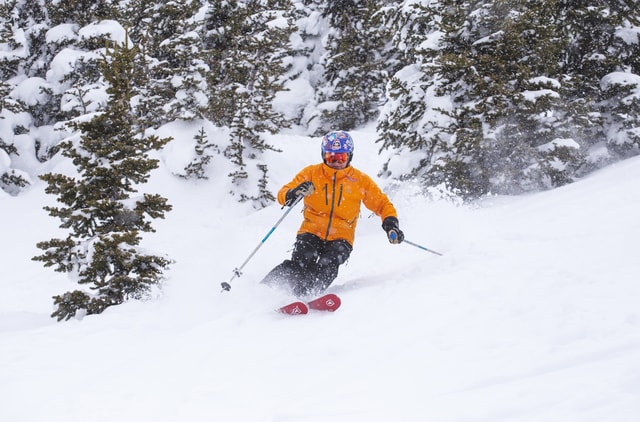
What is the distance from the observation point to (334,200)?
638 centimetres

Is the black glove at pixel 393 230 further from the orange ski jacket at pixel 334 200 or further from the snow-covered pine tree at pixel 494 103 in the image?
the snow-covered pine tree at pixel 494 103

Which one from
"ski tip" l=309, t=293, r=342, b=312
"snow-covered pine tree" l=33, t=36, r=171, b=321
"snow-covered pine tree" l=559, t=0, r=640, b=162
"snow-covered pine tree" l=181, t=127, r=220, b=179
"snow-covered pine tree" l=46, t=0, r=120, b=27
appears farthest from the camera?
"snow-covered pine tree" l=46, t=0, r=120, b=27

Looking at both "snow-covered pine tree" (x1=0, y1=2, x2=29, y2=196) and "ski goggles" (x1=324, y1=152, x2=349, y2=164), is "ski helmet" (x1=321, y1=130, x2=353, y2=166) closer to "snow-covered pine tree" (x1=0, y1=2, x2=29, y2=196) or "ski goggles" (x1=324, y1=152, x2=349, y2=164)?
"ski goggles" (x1=324, y1=152, x2=349, y2=164)

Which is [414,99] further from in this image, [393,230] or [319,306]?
[319,306]

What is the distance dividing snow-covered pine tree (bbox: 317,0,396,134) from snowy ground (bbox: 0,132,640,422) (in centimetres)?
1550

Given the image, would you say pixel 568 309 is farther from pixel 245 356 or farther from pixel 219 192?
pixel 219 192

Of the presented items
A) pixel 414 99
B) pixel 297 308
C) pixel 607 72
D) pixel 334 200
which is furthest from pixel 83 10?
pixel 297 308

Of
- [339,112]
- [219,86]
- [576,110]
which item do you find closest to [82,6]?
[219,86]

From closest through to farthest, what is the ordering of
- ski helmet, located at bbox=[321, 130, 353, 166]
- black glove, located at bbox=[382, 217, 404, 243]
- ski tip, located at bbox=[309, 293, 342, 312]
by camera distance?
1. ski tip, located at bbox=[309, 293, 342, 312]
2. black glove, located at bbox=[382, 217, 404, 243]
3. ski helmet, located at bbox=[321, 130, 353, 166]

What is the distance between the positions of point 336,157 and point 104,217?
3515 mm

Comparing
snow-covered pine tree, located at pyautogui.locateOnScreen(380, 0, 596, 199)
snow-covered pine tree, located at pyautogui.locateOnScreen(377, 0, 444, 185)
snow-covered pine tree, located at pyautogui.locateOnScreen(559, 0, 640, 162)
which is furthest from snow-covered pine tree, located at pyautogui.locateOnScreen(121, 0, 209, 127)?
snow-covered pine tree, located at pyautogui.locateOnScreen(559, 0, 640, 162)

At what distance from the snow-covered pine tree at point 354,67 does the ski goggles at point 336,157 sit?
15.9 metres

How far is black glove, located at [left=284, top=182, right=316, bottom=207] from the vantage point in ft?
19.8

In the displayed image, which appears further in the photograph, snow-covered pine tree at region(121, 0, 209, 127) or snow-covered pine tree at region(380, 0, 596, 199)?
snow-covered pine tree at region(121, 0, 209, 127)
